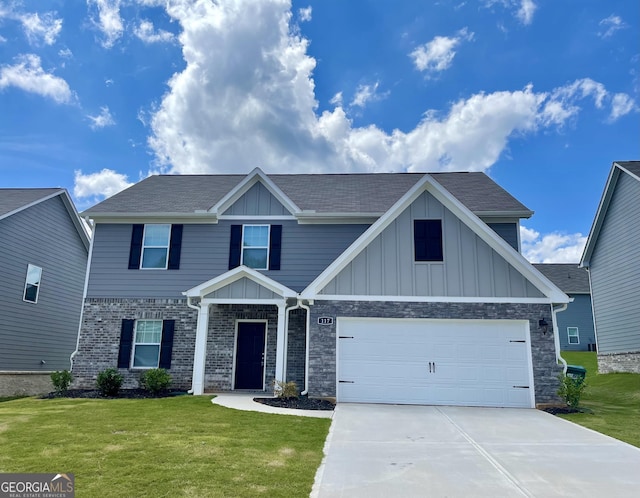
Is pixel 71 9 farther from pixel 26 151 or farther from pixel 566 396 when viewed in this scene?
pixel 566 396

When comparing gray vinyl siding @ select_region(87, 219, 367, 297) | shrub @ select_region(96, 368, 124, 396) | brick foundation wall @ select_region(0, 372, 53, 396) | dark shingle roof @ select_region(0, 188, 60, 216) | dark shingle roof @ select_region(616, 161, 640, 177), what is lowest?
brick foundation wall @ select_region(0, 372, 53, 396)

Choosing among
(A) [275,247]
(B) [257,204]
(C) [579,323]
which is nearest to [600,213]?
(A) [275,247]

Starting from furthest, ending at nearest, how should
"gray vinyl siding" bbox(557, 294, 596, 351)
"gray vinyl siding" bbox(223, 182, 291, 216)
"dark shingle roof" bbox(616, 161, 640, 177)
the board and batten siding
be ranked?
"gray vinyl siding" bbox(557, 294, 596, 351), "dark shingle roof" bbox(616, 161, 640, 177), "gray vinyl siding" bbox(223, 182, 291, 216), the board and batten siding

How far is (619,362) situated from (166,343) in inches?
693

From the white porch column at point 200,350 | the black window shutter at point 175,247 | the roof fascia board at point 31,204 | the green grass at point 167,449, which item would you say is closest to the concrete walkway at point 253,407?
the green grass at point 167,449

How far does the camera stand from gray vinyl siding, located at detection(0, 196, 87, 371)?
15.5 m

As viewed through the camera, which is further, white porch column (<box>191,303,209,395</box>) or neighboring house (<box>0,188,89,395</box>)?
neighboring house (<box>0,188,89,395</box>)

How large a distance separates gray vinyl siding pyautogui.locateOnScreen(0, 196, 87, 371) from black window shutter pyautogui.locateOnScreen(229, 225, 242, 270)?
26.4ft

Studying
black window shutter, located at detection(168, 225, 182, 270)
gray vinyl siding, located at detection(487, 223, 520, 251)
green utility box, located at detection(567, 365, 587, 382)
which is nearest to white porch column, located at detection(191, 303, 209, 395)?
black window shutter, located at detection(168, 225, 182, 270)

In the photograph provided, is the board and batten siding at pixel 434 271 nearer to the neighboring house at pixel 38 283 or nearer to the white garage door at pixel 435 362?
the white garage door at pixel 435 362

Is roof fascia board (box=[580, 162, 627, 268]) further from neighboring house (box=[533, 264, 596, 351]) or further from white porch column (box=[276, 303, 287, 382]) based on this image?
white porch column (box=[276, 303, 287, 382])

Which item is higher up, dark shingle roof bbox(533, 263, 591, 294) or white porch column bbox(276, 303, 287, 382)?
dark shingle roof bbox(533, 263, 591, 294)

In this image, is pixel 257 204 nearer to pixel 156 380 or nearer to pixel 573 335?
pixel 156 380

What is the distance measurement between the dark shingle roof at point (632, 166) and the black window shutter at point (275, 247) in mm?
13342
